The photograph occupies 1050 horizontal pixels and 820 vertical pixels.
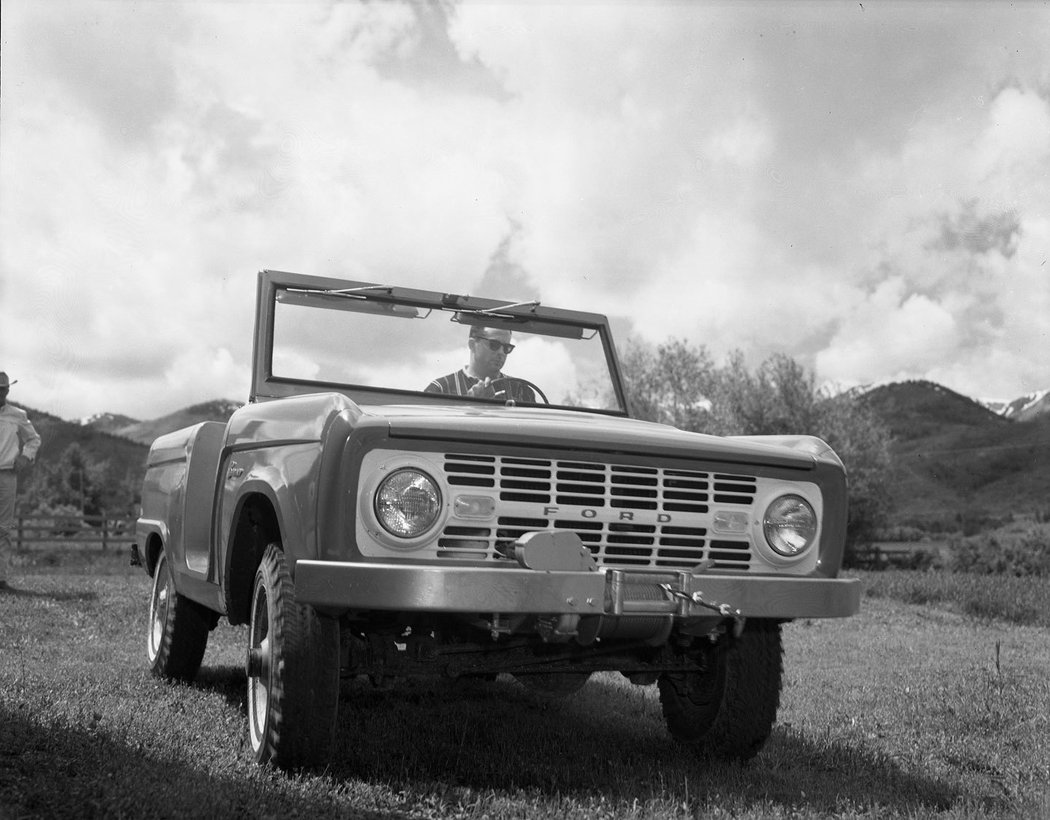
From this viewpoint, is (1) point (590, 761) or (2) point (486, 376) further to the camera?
(2) point (486, 376)

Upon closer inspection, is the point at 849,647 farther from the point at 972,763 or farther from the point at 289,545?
the point at 289,545

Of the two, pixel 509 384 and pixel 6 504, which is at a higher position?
pixel 509 384

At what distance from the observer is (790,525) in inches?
158

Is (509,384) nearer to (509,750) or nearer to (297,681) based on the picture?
(509,750)

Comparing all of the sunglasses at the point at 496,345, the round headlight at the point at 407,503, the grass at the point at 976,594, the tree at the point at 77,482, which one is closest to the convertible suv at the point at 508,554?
the round headlight at the point at 407,503

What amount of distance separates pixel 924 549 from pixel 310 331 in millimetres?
34683

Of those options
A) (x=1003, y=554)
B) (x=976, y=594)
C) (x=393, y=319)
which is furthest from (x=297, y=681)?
(x=1003, y=554)

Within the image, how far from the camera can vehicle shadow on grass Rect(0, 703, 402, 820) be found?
3270 millimetres

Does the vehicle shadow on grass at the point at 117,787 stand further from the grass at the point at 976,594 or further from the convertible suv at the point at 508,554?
the grass at the point at 976,594

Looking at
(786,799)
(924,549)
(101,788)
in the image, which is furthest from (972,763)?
(924,549)

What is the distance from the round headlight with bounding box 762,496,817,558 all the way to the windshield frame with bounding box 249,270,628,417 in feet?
5.30

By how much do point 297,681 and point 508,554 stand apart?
834mm

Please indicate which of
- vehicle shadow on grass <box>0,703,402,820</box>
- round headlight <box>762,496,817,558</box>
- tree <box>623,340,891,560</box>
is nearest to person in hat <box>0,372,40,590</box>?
vehicle shadow on grass <box>0,703,402,820</box>

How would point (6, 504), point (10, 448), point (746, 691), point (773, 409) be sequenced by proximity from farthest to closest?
1. point (773, 409)
2. point (6, 504)
3. point (10, 448)
4. point (746, 691)
